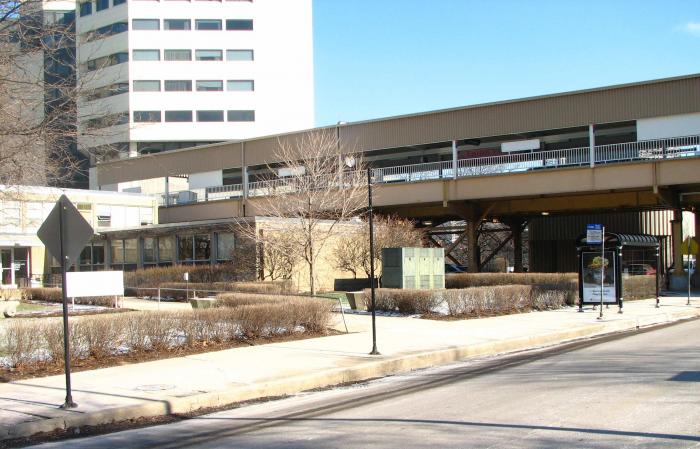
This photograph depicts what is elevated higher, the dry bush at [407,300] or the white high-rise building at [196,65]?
the white high-rise building at [196,65]

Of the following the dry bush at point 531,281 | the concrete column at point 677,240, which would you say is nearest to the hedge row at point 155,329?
the dry bush at point 531,281

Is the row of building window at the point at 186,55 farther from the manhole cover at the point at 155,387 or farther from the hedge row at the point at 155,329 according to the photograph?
the manhole cover at the point at 155,387

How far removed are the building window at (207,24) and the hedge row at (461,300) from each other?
55272mm

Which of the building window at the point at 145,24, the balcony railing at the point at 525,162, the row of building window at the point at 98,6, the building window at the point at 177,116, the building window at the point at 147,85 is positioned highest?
the row of building window at the point at 98,6

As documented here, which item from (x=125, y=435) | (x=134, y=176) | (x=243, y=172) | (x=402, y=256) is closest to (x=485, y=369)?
(x=125, y=435)

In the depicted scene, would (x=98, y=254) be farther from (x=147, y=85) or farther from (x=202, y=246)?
(x=147, y=85)

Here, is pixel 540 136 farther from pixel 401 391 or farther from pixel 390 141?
pixel 401 391

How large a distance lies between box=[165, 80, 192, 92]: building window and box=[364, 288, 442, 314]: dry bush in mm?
53083

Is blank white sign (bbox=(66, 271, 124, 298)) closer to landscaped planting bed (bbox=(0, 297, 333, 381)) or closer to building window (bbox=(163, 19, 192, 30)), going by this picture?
landscaped planting bed (bbox=(0, 297, 333, 381))

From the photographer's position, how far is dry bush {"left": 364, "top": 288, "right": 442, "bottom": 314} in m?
21.3

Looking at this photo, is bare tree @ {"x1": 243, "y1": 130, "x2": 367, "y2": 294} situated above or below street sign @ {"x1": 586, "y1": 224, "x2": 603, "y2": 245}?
above

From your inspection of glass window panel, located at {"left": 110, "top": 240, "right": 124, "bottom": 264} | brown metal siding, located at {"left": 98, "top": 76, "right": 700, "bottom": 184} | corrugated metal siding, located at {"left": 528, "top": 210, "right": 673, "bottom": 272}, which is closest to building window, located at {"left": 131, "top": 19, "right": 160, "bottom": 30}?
brown metal siding, located at {"left": 98, "top": 76, "right": 700, "bottom": 184}

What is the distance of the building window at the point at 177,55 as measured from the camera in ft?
232

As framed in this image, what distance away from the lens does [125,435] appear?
27.1ft
